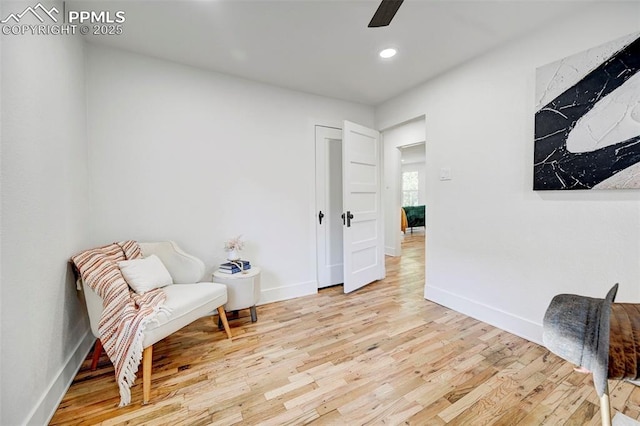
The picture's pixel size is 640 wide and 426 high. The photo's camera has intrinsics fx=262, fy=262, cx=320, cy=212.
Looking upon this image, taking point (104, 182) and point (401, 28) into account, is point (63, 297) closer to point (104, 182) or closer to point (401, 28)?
point (104, 182)

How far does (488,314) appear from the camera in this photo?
242cm

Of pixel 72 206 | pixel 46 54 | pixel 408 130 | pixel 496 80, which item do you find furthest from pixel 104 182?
pixel 408 130

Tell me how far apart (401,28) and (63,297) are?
299 centimetres

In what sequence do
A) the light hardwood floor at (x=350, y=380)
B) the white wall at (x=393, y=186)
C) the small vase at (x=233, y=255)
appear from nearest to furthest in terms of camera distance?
the light hardwood floor at (x=350, y=380) → the small vase at (x=233, y=255) → the white wall at (x=393, y=186)

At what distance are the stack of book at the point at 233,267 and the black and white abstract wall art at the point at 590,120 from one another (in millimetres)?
2566

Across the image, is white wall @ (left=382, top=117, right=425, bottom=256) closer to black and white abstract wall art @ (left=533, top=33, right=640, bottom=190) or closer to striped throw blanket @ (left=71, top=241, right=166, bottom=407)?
black and white abstract wall art @ (left=533, top=33, right=640, bottom=190)

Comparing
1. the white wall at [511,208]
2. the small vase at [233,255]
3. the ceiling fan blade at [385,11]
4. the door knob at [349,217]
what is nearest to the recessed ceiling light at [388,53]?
the white wall at [511,208]

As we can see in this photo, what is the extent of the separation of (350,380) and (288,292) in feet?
5.04

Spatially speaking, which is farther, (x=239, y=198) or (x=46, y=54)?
(x=239, y=198)

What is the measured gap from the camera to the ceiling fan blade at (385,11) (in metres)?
1.28

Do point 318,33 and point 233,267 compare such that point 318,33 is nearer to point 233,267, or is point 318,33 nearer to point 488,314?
point 233,267

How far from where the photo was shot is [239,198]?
2.81 metres

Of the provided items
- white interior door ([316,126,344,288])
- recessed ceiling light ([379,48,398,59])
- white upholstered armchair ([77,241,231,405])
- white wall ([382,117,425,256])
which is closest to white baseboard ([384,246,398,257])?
white wall ([382,117,425,256])

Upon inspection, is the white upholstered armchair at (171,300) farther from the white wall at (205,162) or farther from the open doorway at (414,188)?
the open doorway at (414,188)
